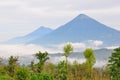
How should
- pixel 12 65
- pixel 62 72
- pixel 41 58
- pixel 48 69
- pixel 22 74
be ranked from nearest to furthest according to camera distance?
pixel 22 74
pixel 62 72
pixel 41 58
pixel 12 65
pixel 48 69

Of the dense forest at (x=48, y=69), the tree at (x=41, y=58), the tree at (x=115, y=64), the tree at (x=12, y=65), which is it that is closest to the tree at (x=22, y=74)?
the dense forest at (x=48, y=69)

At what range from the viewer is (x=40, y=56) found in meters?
86.1

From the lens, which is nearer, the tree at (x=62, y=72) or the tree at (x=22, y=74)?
the tree at (x=22, y=74)

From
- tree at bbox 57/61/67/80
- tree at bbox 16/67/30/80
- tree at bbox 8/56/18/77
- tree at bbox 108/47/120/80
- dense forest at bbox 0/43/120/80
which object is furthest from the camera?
tree at bbox 8/56/18/77

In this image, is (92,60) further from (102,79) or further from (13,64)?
(13,64)

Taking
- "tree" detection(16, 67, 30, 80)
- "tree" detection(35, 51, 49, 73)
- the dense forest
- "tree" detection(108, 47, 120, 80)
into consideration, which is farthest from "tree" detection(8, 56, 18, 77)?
"tree" detection(108, 47, 120, 80)

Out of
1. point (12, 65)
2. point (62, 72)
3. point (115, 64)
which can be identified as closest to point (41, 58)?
point (62, 72)

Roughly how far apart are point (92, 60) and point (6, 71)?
27.1 metres

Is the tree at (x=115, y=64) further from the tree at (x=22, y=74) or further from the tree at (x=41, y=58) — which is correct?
the tree at (x=41, y=58)

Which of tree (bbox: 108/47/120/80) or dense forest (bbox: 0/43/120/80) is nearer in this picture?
tree (bbox: 108/47/120/80)

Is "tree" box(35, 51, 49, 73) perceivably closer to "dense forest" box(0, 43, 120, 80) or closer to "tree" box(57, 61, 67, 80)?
"dense forest" box(0, 43, 120, 80)

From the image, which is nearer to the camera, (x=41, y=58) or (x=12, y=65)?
(x=41, y=58)

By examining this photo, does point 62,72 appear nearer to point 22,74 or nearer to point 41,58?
point 41,58

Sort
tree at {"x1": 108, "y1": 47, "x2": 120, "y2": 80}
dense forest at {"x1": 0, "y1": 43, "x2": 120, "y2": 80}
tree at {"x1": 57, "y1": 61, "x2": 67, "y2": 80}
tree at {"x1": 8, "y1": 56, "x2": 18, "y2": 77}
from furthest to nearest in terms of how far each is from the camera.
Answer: tree at {"x1": 8, "y1": 56, "x2": 18, "y2": 77}
tree at {"x1": 57, "y1": 61, "x2": 67, "y2": 80}
dense forest at {"x1": 0, "y1": 43, "x2": 120, "y2": 80}
tree at {"x1": 108, "y1": 47, "x2": 120, "y2": 80}
